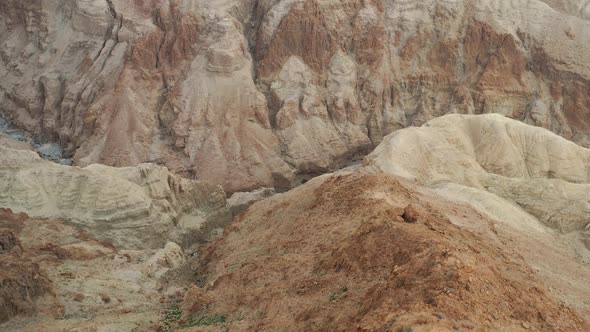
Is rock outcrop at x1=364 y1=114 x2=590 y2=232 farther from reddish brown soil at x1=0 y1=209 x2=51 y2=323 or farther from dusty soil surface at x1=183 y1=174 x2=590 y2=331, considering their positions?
reddish brown soil at x1=0 y1=209 x2=51 y2=323

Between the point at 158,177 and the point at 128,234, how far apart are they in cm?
453

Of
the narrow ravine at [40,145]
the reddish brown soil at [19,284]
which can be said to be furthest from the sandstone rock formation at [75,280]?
the narrow ravine at [40,145]

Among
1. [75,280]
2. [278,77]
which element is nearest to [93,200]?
[75,280]

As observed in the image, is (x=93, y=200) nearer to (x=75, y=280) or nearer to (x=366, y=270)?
(x=75, y=280)

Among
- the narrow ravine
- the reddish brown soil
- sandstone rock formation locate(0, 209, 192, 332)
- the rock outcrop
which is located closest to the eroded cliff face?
the narrow ravine

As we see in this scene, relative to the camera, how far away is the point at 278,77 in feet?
164

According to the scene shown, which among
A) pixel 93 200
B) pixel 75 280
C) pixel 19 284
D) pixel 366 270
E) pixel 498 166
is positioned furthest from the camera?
pixel 498 166

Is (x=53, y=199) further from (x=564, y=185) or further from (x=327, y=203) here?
(x=564, y=185)

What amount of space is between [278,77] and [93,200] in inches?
899

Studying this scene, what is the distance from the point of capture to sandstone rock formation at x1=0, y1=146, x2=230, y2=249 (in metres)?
30.1

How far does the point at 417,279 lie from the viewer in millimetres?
15414

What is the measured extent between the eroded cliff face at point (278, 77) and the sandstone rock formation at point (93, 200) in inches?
494

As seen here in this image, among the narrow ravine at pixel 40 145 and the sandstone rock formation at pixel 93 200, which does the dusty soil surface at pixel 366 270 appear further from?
the narrow ravine at pixel 40 145

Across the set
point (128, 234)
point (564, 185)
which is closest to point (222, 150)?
point (128, 234)
